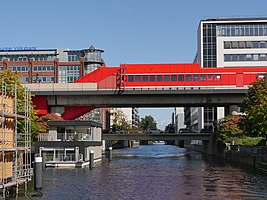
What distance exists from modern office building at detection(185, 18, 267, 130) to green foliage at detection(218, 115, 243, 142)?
131 feet

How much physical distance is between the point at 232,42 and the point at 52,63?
209 ft

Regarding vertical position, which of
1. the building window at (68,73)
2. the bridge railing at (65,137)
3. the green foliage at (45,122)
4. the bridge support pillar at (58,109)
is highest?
the building window at (68,73)

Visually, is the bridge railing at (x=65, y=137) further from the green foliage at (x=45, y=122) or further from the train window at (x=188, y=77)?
the train window at (x=188, y=77)

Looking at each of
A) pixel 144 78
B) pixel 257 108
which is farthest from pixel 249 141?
pixel 144 78

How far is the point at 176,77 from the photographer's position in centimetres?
8688

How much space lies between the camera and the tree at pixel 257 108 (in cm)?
6388

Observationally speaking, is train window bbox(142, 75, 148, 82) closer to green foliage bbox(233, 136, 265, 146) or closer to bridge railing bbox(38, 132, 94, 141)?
green foliage bbox(233, 136, 265, 146)

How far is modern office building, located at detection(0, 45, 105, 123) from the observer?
16600 cm

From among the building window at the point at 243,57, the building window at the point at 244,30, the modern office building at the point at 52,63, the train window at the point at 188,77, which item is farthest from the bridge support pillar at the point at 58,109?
the modern office building at the point at 52,63

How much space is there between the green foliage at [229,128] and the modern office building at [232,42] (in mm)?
39992

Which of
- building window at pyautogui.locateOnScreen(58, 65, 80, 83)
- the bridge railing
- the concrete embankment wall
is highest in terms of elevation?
building window at pyautogui.locateOnScreen(58, 65, 80, 83)

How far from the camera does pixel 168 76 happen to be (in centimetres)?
8700

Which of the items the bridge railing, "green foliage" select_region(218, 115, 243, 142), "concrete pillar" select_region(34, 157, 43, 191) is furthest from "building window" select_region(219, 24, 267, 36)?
"concrete pillar" select_region(34, 157, 43, 191)

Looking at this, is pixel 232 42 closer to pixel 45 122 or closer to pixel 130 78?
pixel 130 78
